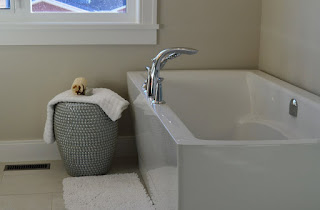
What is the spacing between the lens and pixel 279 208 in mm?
2250

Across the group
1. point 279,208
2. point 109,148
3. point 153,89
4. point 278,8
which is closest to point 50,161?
point 109,148

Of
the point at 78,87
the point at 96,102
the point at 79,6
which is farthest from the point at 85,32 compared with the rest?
the point at 96,102

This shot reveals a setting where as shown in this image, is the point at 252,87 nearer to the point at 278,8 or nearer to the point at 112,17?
the point at 278,8

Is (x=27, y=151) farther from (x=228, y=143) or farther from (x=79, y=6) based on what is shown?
(x=228, y=143)

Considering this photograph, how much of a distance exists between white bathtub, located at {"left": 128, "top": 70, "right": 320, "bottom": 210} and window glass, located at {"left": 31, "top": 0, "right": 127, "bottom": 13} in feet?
1.64

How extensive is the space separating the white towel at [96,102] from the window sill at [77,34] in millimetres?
361

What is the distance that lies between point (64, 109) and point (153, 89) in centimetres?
71

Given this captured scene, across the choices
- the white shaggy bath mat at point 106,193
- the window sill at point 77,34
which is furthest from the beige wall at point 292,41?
the white shaggy bath mat at point 106,193

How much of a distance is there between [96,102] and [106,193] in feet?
1.75

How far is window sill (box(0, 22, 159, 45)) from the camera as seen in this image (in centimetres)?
370

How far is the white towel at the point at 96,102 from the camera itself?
3.46 metres

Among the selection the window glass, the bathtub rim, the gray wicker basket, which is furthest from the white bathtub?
the window glass

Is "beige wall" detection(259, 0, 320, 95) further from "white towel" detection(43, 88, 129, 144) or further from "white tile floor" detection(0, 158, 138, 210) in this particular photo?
"white tile floor" detection(0, 158, 138, 210)

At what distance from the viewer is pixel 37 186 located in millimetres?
3408
